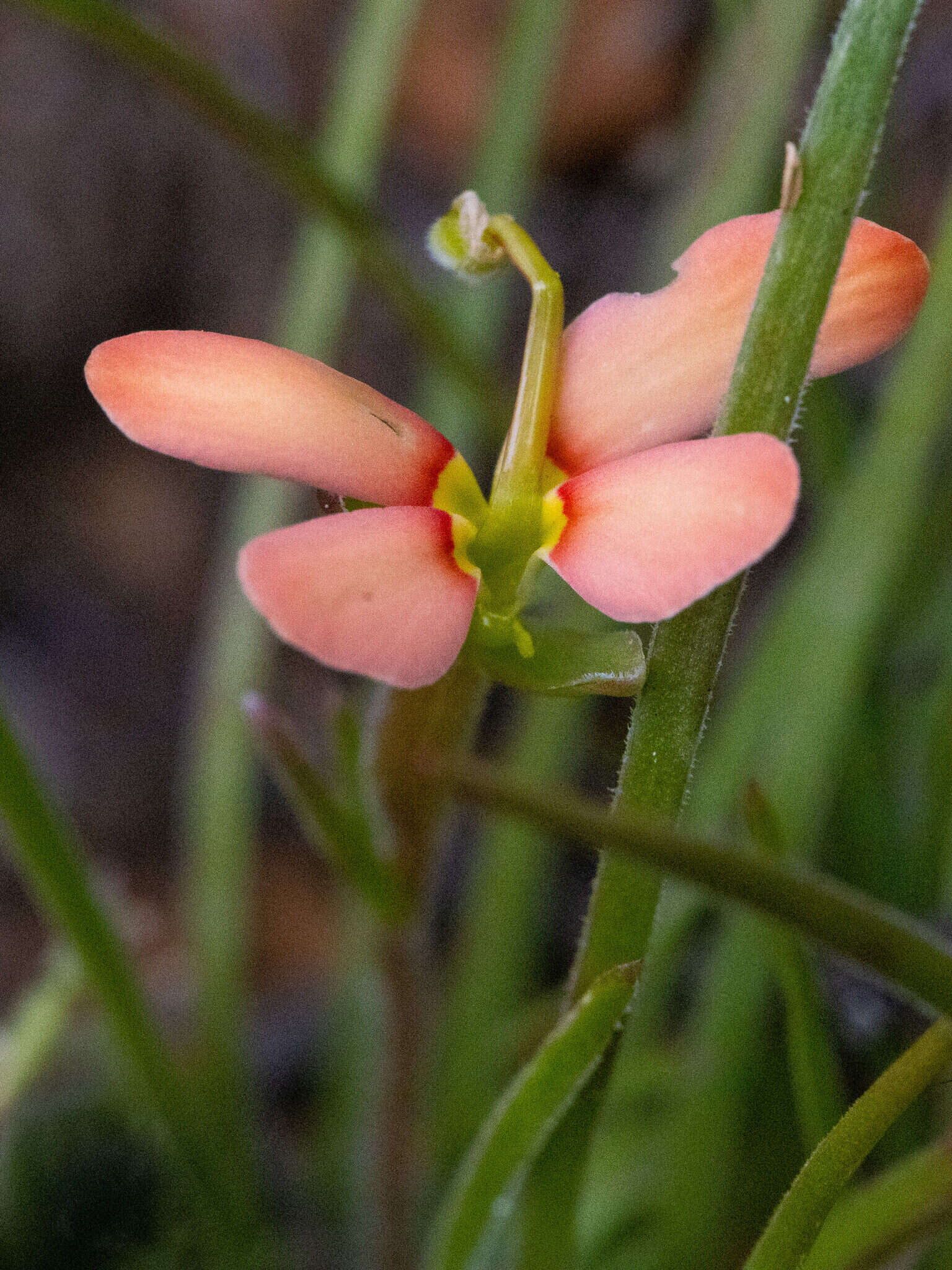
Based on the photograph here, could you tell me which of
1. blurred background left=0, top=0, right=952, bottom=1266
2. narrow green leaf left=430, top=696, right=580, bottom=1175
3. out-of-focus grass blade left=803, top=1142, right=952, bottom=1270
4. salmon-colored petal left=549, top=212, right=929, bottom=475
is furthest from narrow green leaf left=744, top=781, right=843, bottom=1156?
blurred background left=0, top=0, right=952, bottom=1266

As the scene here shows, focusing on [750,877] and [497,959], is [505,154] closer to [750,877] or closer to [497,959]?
[497,959]

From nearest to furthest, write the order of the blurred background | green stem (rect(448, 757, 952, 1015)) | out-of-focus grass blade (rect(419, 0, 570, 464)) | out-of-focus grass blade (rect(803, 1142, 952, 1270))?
green stem (rect(448, 757, 952, 1015)) → out-of-focus grass blade (rect(803, 1142, 952, 1270)) → out-of-focus grass blade (rect(419, 0, 570, 464)) → the blurred background

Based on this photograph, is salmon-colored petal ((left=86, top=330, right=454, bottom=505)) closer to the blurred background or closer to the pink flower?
the pink flower

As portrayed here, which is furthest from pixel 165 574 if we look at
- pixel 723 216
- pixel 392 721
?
pixel 392 721

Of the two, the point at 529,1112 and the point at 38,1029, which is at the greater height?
the point at 529,1112

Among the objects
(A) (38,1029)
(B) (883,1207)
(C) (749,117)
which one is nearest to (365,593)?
(B) (883,1207)

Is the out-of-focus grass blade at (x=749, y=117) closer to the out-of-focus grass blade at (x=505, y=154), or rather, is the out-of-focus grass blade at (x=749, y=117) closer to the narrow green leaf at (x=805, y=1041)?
the out-of-focus grass blade at (x=505, y=154)
